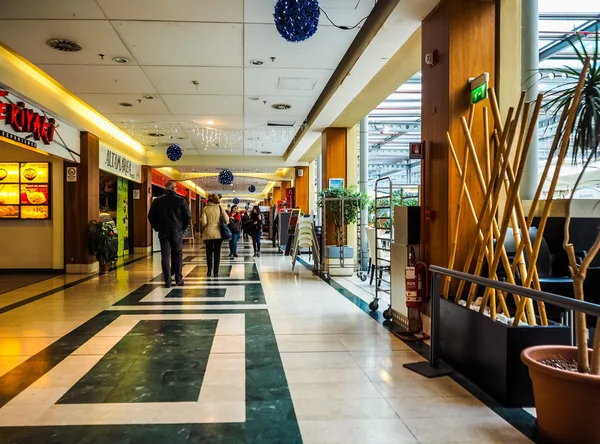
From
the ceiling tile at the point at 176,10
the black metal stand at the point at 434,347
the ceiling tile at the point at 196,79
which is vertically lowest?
the black metal stand at the point at 434,347

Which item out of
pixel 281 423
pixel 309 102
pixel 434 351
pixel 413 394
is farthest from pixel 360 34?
pixel 281 423

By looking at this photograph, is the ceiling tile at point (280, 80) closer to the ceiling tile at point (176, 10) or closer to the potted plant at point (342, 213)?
the ceiling tile at point (176, 10)

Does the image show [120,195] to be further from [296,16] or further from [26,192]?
[296,16]

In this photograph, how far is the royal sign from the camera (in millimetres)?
Result: 5933

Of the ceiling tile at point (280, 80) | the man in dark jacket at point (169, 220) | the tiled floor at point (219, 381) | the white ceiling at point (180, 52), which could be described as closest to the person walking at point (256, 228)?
the white ceiling at point (180, 52)

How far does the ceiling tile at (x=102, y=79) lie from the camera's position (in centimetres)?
608

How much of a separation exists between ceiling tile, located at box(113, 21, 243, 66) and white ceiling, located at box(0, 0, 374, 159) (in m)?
0.01

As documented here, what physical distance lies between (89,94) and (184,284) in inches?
136

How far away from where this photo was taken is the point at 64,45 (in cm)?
523

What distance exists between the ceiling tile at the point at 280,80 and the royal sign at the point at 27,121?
310 cm

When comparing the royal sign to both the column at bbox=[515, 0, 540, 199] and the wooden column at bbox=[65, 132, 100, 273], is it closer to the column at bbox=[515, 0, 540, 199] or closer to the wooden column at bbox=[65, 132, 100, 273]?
the wooden column at bbox=[65, 132, 100, 273]

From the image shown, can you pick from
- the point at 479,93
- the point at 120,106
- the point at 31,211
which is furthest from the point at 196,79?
the point at 31,211

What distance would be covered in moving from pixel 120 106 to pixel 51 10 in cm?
377

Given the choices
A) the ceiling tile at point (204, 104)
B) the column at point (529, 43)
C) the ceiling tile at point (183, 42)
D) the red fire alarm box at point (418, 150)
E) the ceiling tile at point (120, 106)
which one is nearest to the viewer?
the column at point (529, 43)
